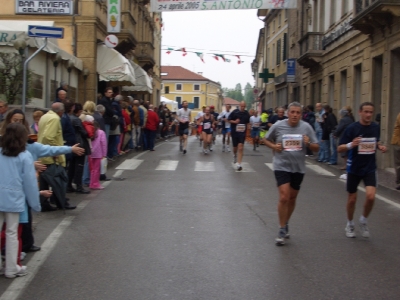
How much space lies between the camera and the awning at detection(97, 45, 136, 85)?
24.9 meters

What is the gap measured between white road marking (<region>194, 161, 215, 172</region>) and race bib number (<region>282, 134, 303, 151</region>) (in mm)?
8441

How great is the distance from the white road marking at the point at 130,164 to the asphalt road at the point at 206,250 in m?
4.06

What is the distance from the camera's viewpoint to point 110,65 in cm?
2523

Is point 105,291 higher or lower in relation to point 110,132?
lower

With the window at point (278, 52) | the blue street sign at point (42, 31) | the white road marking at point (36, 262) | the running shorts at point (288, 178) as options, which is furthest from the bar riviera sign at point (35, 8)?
the window at point (278, 52)

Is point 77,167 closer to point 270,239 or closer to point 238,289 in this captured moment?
point 270,239

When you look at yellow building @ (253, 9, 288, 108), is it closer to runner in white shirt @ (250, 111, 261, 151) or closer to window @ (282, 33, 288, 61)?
window @ (282, 33, 288, 61)

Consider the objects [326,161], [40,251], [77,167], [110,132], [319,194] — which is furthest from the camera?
[326,161]

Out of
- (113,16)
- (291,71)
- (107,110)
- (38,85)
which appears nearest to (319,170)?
(107,110)

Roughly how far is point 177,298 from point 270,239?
2721mm

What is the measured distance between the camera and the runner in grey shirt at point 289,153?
7.67 m

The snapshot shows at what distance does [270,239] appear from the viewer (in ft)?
25.7

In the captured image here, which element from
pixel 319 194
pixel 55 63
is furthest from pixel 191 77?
pixel 319 194

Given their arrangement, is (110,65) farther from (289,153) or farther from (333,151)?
(289,153)
